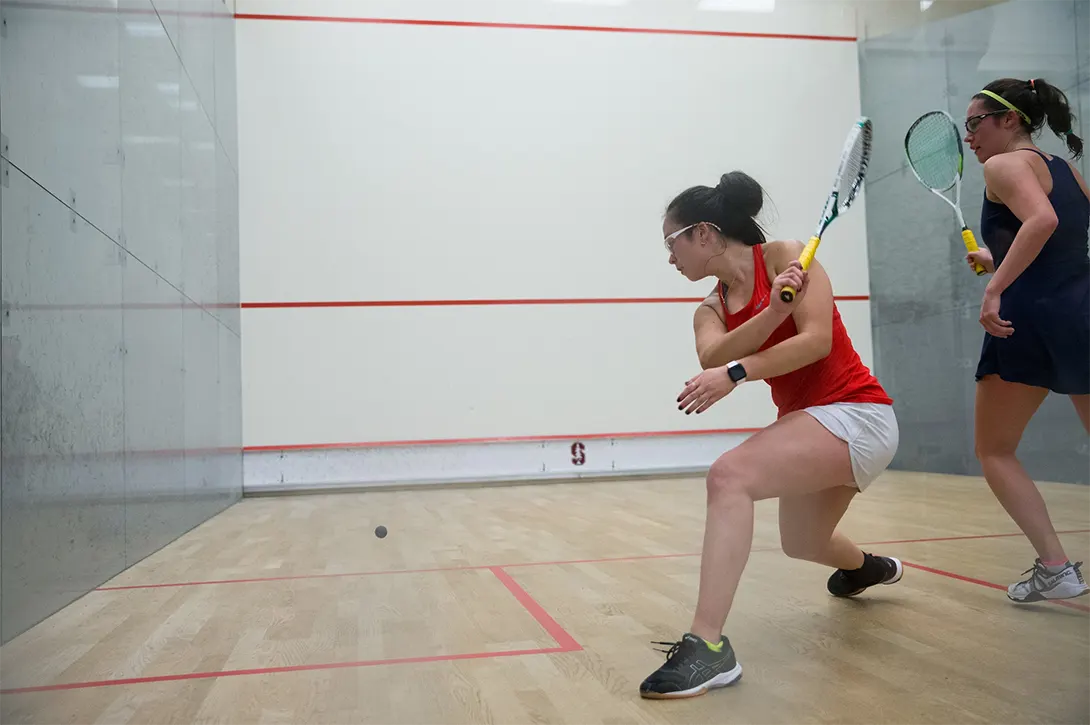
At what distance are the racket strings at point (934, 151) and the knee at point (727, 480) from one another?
1372mm

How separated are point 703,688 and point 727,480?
0.30 metres

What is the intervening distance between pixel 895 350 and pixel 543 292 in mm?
2194

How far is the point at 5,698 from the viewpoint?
1.49 metres

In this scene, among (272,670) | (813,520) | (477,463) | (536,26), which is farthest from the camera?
(536,26)

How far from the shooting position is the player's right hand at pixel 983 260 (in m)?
1.95

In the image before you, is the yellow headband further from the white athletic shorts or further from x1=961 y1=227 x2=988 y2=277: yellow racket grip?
the white athletic shorts

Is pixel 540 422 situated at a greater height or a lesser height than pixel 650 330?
lesser

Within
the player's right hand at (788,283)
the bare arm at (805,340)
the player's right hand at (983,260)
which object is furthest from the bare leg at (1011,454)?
the player's right hand at (788,283)

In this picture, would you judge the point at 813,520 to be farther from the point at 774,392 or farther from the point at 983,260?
the point at 983,260

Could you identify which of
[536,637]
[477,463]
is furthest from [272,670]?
[477,463]

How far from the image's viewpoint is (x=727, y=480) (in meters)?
1.45

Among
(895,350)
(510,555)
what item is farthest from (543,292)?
(510,555)

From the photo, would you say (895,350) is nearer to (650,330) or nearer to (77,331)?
(650,330)

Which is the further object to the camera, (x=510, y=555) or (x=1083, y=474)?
(x=1083, y=474)
